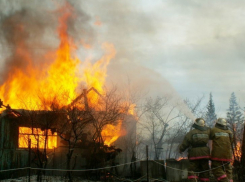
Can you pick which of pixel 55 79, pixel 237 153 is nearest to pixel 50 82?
pixel 55 79

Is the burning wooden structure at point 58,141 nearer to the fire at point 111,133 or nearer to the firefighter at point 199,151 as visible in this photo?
the fire at point 111,133

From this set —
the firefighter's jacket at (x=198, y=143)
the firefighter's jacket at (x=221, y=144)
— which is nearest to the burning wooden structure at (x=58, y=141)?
the firefighter's jacket at (x=198, y=143)

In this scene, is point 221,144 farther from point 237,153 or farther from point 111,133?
point 111,133

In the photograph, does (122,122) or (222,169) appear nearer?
(222,169)

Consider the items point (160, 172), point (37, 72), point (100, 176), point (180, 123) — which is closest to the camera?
point (160, 172)

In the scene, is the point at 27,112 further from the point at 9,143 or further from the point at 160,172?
the point at 160,172

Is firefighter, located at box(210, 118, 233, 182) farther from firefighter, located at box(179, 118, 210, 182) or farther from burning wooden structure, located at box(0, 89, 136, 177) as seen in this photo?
burning wooden structure, located at box(0, 89, 136, 177)

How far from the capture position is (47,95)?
1823 centimetres

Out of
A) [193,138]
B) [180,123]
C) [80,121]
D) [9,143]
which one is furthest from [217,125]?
[180,123]

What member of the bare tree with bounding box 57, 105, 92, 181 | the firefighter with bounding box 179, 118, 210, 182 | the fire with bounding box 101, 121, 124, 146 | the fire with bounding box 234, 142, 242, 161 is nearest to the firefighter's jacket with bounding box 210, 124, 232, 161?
the firefighter with bounding box 179, 118, 210, 182

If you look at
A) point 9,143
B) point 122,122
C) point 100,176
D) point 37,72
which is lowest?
point 100,176

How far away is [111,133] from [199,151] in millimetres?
9291

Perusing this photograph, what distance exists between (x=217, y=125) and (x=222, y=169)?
152 cm

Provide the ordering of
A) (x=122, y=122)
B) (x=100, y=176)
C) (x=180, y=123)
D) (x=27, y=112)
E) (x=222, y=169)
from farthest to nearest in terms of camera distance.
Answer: (x=180, y=123) → (x=122, y=122) → (x=27, y=112) → (x=100, y=176) → (x=222, y=169)
